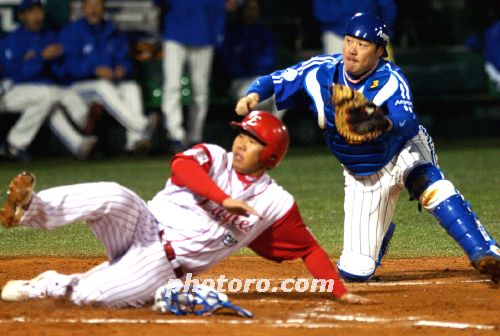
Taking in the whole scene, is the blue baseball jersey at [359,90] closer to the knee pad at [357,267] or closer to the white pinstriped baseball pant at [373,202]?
the white pinstriped baseball pant at [373,202]

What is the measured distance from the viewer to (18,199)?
15.5 ft

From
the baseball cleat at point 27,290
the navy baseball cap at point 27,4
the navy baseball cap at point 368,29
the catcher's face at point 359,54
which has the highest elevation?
the navy baseball cap at point 368,29

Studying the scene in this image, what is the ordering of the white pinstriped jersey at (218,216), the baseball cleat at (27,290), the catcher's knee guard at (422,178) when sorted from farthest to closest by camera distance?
the catcher's knee guard at (422,178)
the baseball cleat at (27,290)
the white pinstriped jersey at (218,216)

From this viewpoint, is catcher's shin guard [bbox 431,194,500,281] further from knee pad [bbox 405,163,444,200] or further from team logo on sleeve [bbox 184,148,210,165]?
team logo on sleeve [bbox 184,148,210,165]

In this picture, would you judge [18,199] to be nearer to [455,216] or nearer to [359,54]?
[359,54]

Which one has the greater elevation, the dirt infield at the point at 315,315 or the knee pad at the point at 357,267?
the dirt infield at the point at 315,315

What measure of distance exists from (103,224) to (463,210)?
1948 millimetres

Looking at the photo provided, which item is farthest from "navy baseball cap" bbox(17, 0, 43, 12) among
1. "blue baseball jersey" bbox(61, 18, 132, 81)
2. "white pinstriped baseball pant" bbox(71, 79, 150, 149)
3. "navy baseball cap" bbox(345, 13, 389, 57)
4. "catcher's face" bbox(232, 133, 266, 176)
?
"catcher's face" bbox(232, 133, 266, 176)

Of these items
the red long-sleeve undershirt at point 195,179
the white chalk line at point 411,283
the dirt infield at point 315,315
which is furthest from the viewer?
the white chalk line at point 411,283

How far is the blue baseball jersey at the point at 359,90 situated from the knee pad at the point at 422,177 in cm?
16

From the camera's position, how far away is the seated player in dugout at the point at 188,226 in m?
4.98

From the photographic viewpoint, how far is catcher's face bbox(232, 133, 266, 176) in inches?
196

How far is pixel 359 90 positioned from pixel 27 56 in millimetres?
7456

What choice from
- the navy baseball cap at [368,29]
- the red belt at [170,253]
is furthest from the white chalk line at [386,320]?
the navy baseball cap at [368,29]
